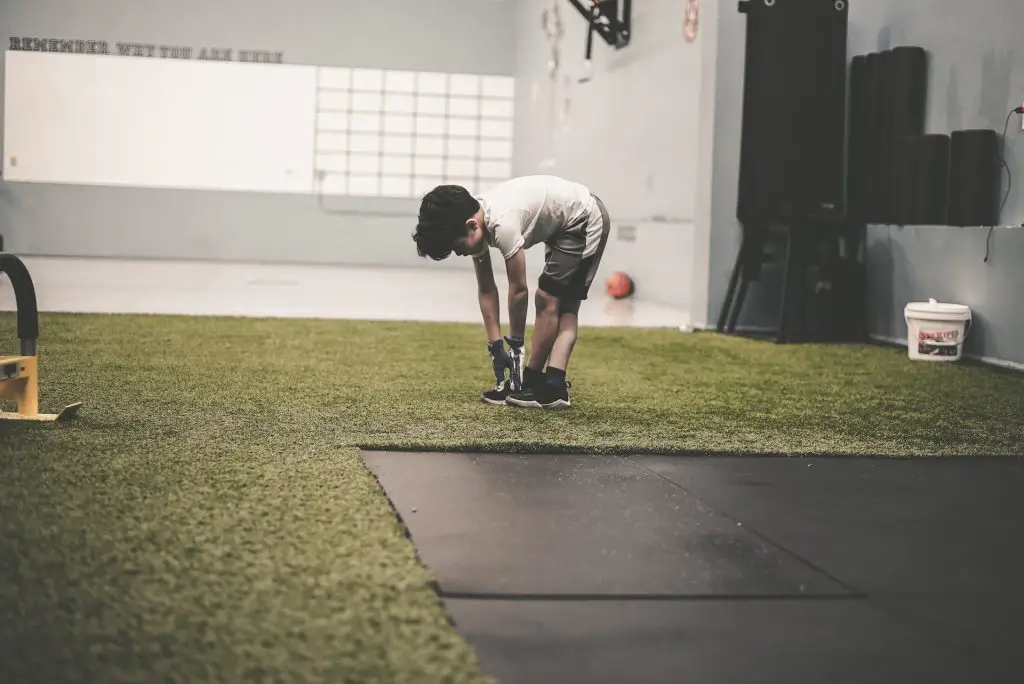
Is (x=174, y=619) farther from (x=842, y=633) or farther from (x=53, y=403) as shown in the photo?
(x=53, y=403)

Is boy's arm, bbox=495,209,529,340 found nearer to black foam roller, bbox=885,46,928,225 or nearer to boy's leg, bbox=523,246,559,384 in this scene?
boy's leg, bbox=523,246,559,384

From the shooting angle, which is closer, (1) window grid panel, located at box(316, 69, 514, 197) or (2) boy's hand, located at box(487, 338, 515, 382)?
(2) boy's hand, located at box(487, 338, 515, 382)

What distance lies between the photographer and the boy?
9.78ft

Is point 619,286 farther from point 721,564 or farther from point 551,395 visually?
point 721,564

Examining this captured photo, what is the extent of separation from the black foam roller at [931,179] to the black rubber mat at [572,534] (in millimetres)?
3097

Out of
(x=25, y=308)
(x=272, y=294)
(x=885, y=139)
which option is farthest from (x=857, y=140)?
(x=25, y=308)

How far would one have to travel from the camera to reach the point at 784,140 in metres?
5.40

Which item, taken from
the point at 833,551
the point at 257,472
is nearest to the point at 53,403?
the point at 257,472

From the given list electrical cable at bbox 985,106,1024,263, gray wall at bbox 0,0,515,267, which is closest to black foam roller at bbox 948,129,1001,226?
A: electrical cable at bbox 985,106,1024,263

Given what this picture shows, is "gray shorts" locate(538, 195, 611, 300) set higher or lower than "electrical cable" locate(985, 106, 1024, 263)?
lower

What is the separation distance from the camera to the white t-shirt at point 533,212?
295 centimetres

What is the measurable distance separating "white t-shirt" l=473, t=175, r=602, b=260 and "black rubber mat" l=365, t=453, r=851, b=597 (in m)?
0.73

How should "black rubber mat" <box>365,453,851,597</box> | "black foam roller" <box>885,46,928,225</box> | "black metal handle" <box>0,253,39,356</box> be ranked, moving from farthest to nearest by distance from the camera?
"black foam roller" <box>885,46,928,225</box>, "black metal handle" <box>0,253,39,356</box>, "black rubber mat" <box>365,453,851,597</box>

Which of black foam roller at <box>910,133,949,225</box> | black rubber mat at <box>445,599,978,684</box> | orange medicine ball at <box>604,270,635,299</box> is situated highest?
black foam roller at <box>910,133,949,225</box>
